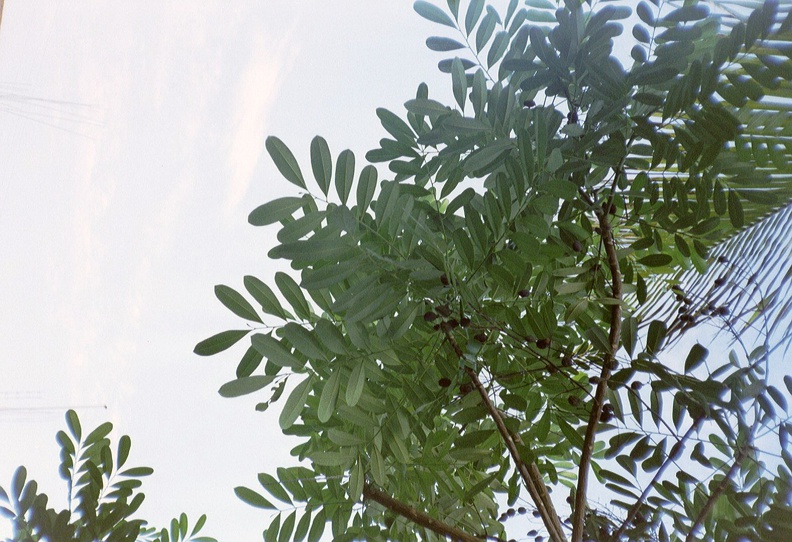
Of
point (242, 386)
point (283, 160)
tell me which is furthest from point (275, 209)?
point (242, 386)

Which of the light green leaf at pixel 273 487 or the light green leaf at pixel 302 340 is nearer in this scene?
the light green leaf at pixel 302 340

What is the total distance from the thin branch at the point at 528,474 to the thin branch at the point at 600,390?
0.07ft

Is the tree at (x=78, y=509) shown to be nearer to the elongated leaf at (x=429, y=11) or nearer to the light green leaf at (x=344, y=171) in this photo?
the light green leaf at (x=344, y=171)

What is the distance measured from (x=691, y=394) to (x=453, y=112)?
35 centimetres

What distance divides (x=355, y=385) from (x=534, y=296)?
0.23 metres

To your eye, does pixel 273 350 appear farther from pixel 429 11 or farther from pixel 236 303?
pixel 429 11

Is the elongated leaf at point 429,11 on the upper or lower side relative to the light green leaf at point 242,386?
upper

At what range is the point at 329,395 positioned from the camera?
604 mm

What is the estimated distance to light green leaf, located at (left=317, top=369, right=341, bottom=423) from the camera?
1.94 ft

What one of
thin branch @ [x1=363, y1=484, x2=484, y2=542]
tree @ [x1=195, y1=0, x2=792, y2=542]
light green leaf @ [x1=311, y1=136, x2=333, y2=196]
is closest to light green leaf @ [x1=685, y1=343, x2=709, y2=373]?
tree @ [x1=195, y1=0, x2=792, y2=542]

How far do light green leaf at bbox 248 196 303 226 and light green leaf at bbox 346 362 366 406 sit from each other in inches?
6.1

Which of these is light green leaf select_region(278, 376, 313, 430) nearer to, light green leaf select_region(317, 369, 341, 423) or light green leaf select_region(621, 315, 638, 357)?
light green leaf select_region(317, 369, 341, 423)

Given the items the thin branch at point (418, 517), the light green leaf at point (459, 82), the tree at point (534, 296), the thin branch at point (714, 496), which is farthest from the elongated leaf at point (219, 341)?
the thin branch at point (714, 496)

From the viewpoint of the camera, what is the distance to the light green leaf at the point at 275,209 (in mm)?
608
